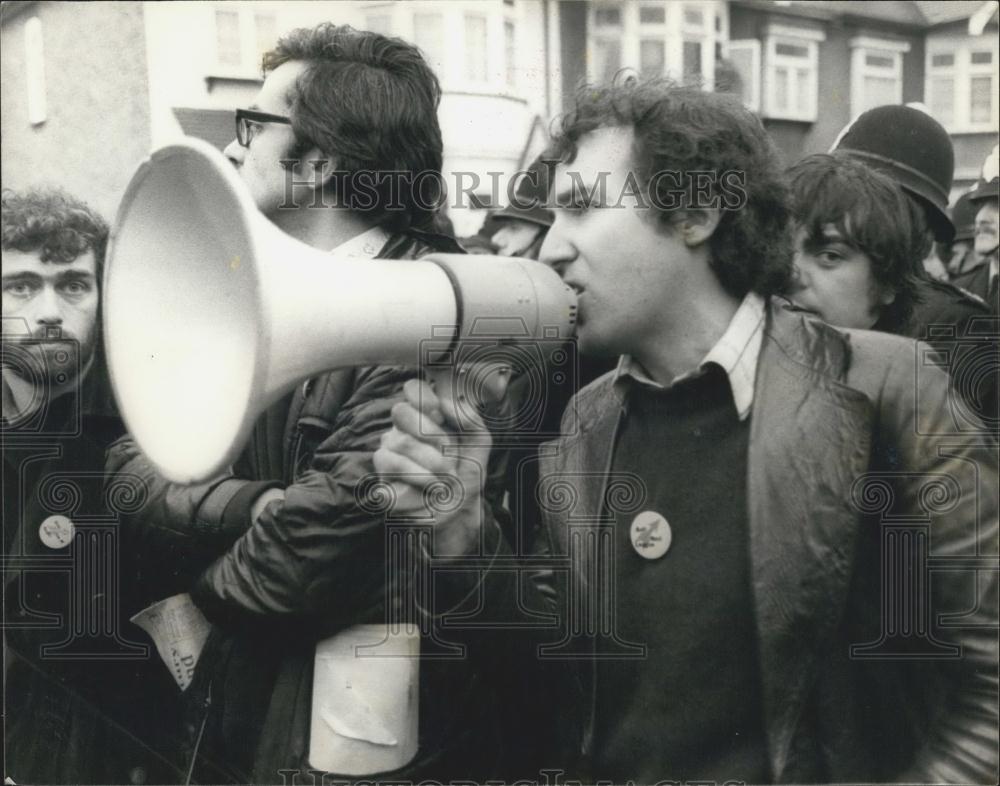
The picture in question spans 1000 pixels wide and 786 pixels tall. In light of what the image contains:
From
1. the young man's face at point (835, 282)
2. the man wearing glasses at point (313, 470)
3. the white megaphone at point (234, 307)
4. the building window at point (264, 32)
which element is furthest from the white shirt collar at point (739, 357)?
the building window at point (264, 32)

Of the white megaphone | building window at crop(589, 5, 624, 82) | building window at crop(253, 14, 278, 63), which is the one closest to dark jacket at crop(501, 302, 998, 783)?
the white megaphone

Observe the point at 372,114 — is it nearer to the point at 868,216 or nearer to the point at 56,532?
the point at 868,216

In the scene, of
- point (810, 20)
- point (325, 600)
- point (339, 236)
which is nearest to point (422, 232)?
point (339, 236)

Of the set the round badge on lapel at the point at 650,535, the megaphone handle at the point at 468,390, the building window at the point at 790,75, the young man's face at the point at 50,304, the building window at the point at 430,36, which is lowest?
the round badge on lapel at the point at 650,535

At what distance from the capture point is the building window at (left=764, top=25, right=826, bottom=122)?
3037 millimetres

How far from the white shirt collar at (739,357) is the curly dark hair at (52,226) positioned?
142cm

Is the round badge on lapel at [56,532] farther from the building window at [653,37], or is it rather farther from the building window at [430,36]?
the building window at [653,37]

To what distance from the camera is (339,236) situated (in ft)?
9.71

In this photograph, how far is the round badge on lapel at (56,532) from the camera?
3.16 metres

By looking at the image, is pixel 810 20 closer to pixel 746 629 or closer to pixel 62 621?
pixel 746 629

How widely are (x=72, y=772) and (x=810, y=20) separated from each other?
2.85m

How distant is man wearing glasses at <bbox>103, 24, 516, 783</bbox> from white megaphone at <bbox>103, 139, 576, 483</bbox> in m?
0.29

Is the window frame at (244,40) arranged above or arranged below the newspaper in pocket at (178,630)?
above

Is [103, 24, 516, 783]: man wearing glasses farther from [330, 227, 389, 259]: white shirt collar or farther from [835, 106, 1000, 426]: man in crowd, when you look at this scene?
[835, 106, 1000, 426]: man in crowd
